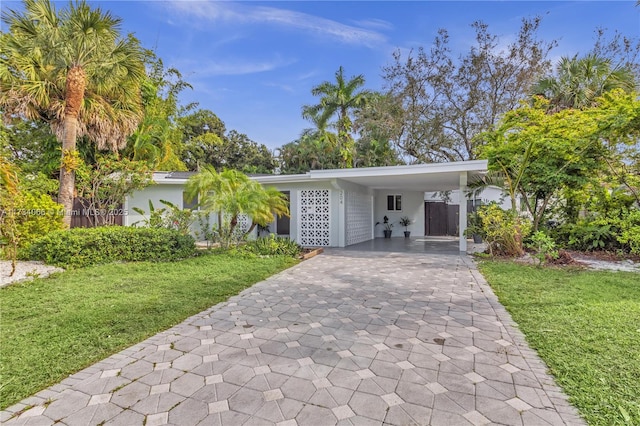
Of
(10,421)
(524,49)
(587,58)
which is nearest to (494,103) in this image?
(524,49)

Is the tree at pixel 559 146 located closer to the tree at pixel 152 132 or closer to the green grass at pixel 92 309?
the green grass at pixel 92 309

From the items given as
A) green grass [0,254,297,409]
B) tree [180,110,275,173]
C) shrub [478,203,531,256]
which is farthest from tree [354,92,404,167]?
green grass [0,254,297,409]

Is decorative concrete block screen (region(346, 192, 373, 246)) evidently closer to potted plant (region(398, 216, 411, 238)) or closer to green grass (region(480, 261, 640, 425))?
potted plant (region(398, 216, 411, 238))

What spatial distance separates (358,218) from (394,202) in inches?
172

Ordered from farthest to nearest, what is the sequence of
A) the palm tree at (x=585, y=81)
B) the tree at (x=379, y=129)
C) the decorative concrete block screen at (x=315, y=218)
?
1. the tree at (x=379, y=129)
2. the decorative concrete block screen at (x=315, y=218)
3. the palm tree at (x=585, y=81)

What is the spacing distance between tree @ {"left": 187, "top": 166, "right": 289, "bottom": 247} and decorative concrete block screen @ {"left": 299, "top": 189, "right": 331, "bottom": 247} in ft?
9.27

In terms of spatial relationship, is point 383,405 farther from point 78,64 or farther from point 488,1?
point 488,1

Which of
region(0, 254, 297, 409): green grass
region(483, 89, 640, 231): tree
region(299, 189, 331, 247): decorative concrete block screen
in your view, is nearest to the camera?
region(0, 254, 297, 409): green grass

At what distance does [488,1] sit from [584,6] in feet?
9.59

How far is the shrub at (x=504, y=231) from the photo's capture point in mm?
10102

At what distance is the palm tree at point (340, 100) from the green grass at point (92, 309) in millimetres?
16363

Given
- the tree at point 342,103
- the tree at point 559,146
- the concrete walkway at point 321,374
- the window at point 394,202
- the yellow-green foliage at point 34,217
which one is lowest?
the concrete walkway at point 321,374

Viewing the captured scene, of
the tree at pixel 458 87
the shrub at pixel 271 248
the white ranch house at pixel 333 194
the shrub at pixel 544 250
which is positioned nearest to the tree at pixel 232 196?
the shrub at pixel 271 248

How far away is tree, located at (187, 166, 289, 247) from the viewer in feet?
33.3
